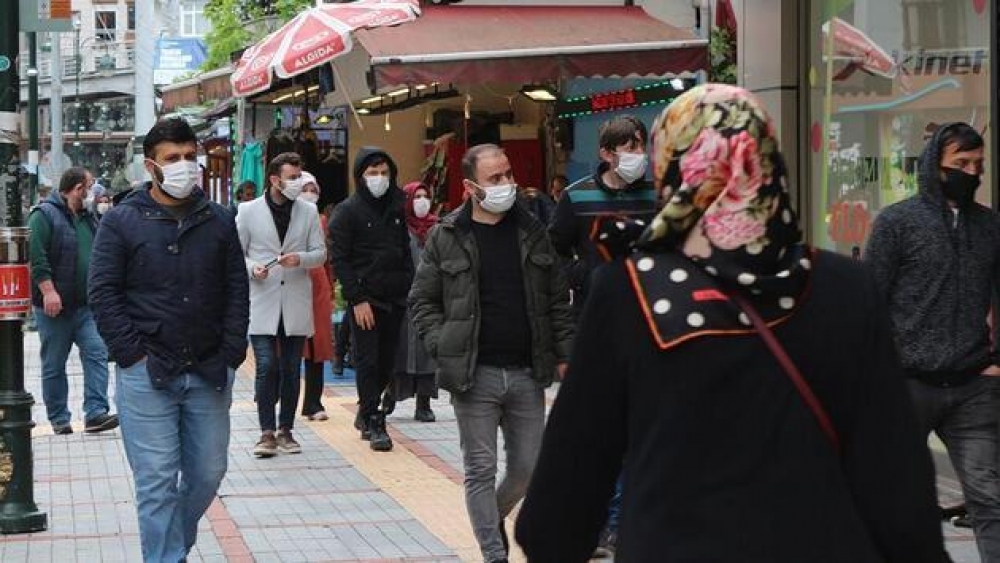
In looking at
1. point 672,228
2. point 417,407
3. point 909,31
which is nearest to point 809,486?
point 672,228

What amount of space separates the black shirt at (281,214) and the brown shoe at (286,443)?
1280 millimetres

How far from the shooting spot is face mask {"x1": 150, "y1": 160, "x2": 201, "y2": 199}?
6.85m

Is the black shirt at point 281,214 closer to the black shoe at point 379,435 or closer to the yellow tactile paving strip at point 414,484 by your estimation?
the black shoe at point 379,435

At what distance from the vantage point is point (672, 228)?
3.19 metres

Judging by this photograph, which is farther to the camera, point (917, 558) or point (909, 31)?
point (909, 31)

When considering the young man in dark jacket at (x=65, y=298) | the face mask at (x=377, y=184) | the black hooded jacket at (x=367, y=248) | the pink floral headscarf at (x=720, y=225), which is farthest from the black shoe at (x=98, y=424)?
the pink floral headscarf at (x=720, y=225)

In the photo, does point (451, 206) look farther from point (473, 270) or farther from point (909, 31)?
point (473, 270)

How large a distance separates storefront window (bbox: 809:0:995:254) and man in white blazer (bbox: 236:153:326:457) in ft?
10.9

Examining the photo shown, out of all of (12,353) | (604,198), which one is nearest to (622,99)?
(12,353)

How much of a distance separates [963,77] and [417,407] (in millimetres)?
5220

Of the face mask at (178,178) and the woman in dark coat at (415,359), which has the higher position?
the face mask at (178,178)

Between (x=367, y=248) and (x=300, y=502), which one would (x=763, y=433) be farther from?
(x=367, y=248)

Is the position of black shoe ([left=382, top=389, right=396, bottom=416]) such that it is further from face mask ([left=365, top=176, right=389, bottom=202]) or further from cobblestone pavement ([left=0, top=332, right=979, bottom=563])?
face mask ([left=365, top=176, right=389, bottom=202])

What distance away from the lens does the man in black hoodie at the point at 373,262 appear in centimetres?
1103
